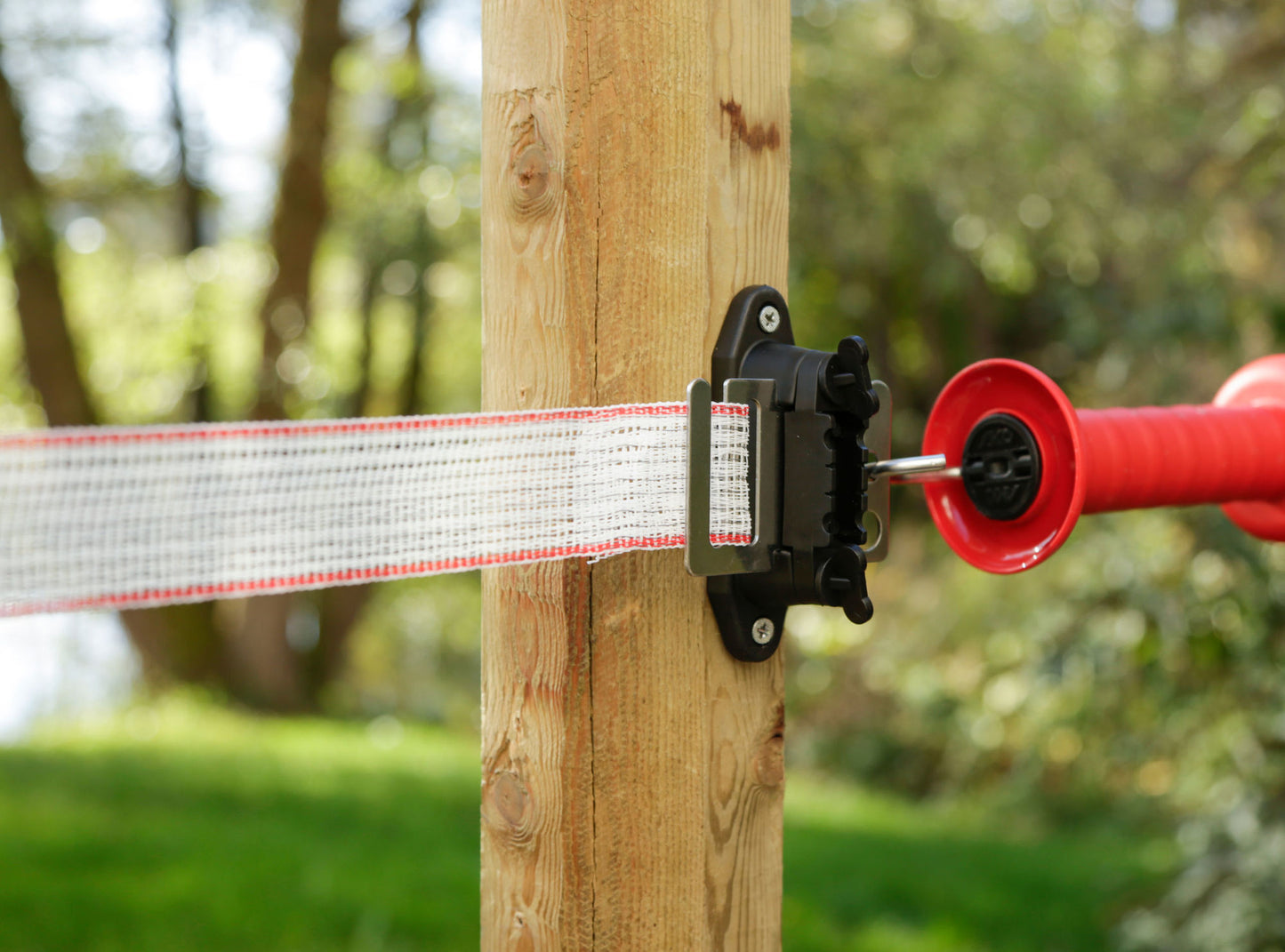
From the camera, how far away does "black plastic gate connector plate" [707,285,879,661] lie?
962 millimetres

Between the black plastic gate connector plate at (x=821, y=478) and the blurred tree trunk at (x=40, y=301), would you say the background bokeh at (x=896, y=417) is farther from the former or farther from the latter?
the black plastic gate connector plate at (x=821, y=478)

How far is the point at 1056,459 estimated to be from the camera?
1.07m

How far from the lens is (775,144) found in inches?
42.6

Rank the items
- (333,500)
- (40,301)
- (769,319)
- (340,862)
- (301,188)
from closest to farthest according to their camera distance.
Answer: (333,500) → (769,319) → (340,862) → (40,301) → (301,188)

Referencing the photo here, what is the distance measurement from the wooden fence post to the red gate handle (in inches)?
11.2

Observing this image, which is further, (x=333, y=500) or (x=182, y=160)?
(x=182, y=160)

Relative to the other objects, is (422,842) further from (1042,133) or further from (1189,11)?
(1189,11)

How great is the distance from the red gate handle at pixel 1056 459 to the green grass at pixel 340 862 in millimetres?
2628

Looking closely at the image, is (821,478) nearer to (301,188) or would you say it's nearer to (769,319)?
(769,319)

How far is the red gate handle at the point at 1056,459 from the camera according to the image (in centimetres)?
107

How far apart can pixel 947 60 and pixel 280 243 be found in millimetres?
4399

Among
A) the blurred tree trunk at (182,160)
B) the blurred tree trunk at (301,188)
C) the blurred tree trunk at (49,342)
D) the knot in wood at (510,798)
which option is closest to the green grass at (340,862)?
the blurred tree trunk at (49,342)

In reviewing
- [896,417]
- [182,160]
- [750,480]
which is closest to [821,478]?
[750,480]

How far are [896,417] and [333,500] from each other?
7063 millimetres
